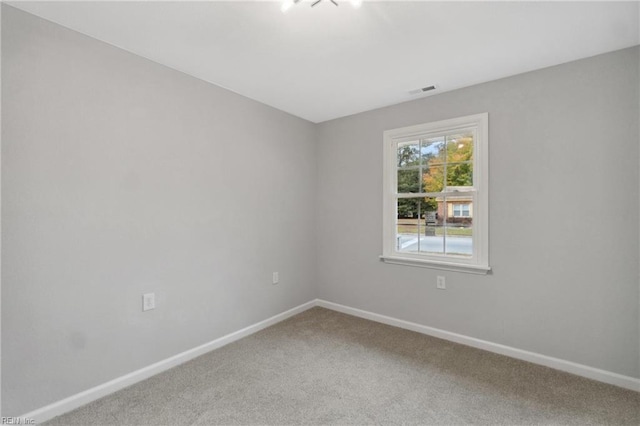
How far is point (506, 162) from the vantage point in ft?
8.27

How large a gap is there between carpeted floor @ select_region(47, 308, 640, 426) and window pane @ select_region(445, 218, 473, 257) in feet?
2.87

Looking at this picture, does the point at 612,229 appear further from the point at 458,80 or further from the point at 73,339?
the point at 73,339

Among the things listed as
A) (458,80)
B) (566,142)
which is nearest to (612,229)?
(566,142)

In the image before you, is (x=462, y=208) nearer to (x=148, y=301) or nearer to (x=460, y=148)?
(x=460, y=148)

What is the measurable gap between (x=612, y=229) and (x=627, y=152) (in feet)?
1.80

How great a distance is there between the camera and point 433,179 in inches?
118

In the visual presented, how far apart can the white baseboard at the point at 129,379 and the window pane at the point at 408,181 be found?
81.2 inches

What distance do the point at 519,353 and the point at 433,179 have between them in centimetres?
170

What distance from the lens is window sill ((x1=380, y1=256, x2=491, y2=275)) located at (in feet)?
8.68

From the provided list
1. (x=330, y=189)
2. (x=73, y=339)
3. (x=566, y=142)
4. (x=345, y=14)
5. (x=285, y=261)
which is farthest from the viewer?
(x=330, y=189)

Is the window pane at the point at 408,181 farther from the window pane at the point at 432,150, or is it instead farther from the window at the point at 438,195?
the window pane at the point at 432,150

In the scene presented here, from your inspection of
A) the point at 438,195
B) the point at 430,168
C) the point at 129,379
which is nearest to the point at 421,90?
the point at 430,168

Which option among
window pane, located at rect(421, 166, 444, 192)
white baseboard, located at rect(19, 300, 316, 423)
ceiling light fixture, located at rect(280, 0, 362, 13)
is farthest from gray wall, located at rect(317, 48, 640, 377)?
white baseboard, located at rect(19, 300, 316, 423)

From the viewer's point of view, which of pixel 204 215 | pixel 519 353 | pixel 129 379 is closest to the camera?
pixel 129 379
